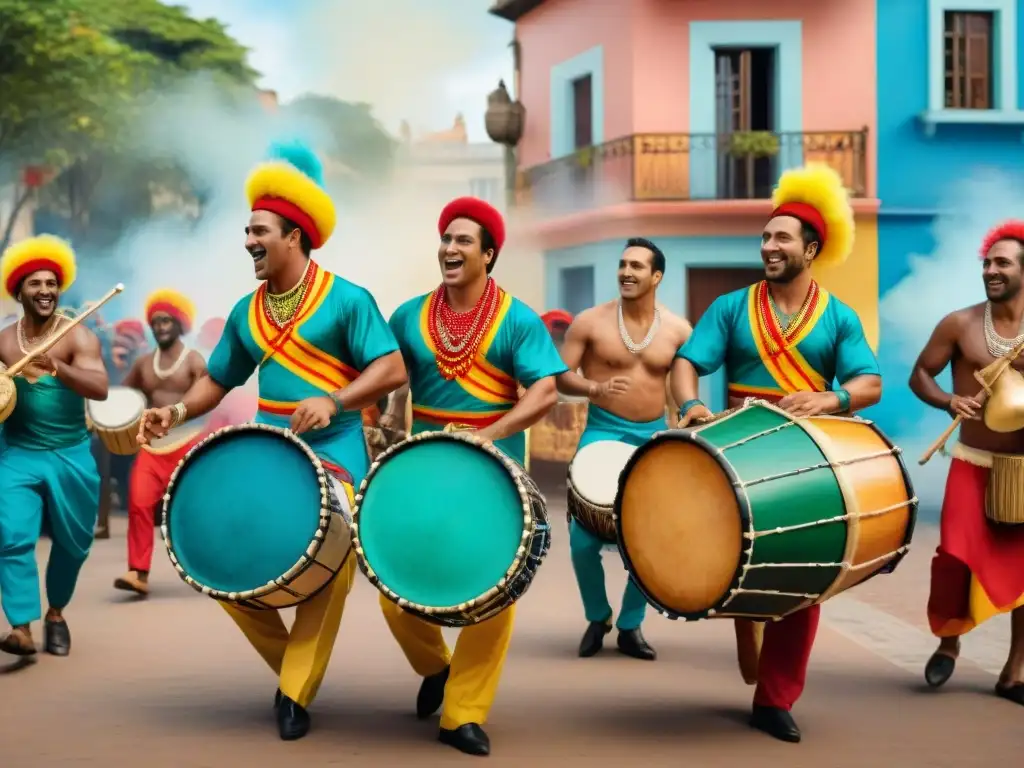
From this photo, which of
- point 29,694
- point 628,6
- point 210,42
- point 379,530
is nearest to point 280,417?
point 379,530

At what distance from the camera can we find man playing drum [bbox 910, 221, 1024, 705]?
24.3ft

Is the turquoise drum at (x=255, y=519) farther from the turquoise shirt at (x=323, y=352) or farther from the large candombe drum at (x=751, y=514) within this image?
the large candombe drum at (x=751, y=514)

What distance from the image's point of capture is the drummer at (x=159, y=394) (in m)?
10.6

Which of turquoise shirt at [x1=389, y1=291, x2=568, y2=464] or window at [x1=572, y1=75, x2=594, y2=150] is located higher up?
window at [x1=572, y1=75, x2=594, y2=150]

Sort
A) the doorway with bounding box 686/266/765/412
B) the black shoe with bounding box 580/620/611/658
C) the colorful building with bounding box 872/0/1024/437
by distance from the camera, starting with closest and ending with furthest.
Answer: the black shoe with bounding box 580/620/611/658 < the colorful building with bounding box 872/0/1024/437 < the doorway with bounding box 686/266/765/412

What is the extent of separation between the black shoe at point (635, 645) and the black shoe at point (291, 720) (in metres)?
2.36

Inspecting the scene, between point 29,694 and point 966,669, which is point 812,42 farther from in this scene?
point 29,694

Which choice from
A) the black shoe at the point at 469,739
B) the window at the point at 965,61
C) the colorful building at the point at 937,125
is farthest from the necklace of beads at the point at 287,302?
the window at the point at 965,61

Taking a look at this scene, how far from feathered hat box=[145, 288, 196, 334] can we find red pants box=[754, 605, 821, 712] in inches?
277

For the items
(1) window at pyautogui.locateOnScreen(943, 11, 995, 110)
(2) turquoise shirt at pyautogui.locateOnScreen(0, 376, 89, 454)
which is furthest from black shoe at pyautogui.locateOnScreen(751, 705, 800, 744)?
(1) window at pyautogui.locateOnScreen(943, 11, 995, 110)

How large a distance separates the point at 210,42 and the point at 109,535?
20.3 m

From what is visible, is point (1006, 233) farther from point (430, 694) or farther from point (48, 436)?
point (48, 436)

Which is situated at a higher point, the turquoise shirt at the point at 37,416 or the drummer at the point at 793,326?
the drummer at the point at 793,326

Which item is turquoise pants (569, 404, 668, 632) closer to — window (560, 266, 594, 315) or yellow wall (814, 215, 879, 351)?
yellow wall (814, 215, 879, 351)
